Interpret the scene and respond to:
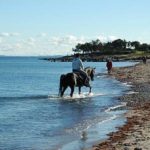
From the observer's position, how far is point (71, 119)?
20.0m

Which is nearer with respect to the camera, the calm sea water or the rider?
the calm sea water

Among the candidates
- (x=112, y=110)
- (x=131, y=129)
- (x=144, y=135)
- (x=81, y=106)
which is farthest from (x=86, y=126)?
(x=81, y=106)

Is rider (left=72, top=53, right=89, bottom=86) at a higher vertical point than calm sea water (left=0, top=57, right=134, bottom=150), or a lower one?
higher

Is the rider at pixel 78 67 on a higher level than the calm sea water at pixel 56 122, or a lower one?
higher

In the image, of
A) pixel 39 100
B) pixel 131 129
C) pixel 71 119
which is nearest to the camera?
pixel 131 129

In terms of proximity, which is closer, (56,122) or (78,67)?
(56,122)

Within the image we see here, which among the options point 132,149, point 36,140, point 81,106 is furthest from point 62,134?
point 81,106

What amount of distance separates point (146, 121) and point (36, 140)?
476cm

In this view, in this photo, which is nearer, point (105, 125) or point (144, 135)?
point (144, 135)

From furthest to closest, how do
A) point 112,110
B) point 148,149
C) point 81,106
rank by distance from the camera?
point 81,106 → point 112,110 → point 148,149

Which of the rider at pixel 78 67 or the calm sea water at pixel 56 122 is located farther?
the rider at pixel 78 67

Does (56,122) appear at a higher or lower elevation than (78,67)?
lower

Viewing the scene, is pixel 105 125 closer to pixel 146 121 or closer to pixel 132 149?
pixel 146 121

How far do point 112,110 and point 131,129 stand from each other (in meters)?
6.46
